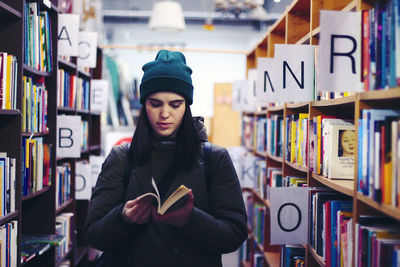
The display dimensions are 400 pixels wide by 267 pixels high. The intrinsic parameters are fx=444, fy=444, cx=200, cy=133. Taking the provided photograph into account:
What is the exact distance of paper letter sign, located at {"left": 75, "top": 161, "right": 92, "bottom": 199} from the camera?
3953 mm

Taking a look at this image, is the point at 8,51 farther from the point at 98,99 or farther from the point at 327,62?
the point at 98,99

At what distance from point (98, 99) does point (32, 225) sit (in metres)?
1.82

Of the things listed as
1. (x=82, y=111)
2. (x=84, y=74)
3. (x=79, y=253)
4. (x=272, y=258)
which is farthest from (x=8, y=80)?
(x=79, y=253)

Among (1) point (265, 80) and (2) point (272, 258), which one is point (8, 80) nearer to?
(1) point (265, 80)

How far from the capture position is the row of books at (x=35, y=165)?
2670 mm

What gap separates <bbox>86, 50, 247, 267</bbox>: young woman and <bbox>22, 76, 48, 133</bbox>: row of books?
3.92 ft

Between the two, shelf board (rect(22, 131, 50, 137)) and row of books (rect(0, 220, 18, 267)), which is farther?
shelf board (rect(22, 131, 50, 137))

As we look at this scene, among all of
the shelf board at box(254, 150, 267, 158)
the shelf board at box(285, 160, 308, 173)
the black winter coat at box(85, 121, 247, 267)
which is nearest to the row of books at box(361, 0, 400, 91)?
the black winter coat at box(85, 121, 247, 267)

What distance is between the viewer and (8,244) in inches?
88.6

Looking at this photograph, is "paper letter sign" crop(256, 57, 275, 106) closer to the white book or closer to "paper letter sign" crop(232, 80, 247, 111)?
the white book

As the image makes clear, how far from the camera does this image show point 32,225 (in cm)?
315

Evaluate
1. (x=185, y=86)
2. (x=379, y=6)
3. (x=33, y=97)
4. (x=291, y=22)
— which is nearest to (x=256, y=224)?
(x=291, y=22)

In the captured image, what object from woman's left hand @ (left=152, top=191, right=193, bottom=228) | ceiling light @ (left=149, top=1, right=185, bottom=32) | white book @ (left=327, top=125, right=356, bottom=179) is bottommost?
woman's left hand @ (left=152, top=191, right=193, bottom=228)

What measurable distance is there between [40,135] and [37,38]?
2.25ft
